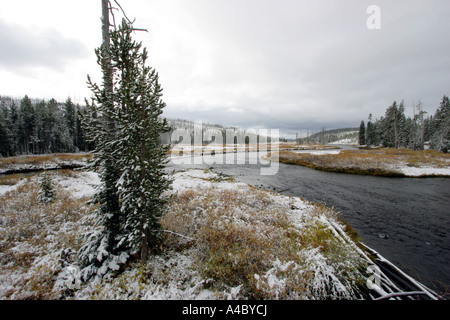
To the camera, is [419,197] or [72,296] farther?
[419,197]

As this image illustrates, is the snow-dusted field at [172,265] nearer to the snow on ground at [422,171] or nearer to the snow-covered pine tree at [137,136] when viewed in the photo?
the snow-covered pine tree at [137,136]

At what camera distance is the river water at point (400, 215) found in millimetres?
7164

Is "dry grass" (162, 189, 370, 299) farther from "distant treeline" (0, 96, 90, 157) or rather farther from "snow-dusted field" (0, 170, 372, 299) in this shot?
"distant treeline" (0, 96, 90, 157)

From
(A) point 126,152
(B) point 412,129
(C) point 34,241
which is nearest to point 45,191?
(C) point 34,241

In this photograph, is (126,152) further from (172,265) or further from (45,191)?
(45,191)

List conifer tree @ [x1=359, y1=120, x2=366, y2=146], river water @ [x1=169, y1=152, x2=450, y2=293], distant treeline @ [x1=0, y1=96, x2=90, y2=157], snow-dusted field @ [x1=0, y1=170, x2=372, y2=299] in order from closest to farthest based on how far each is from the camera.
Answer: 1. snow-dusted field @ [x1=0, y1=170, x2=372, y2=299]
2. river water @ [x1=169, y1=152, x2=450, y2=293]
3. distant treeline @ [x1=0, y1=96, x2=90, y2=157]
4. conifer tree @ [x1=359, y1=120, x2=366, y2=146]

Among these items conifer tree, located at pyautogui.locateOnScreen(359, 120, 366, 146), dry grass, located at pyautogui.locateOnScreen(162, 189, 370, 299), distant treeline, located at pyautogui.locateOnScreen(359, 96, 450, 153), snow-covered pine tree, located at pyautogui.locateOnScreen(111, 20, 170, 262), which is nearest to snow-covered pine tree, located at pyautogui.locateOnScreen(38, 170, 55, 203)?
dry grass, located at pyautogui.locateOnScreen(162, 189, 370, 299)

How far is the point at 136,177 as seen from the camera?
496cm

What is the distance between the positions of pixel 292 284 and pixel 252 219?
451 cm

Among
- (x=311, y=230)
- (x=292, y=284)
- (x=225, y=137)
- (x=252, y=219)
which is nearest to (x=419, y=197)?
(x=311, y=230)

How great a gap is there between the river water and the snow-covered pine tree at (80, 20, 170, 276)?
10.1 m

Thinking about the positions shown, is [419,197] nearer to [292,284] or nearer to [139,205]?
[292,284]

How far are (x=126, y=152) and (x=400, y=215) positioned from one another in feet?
55.5

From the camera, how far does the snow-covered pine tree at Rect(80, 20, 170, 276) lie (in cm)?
496
